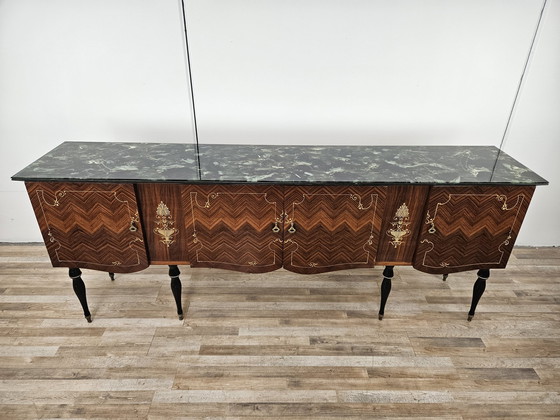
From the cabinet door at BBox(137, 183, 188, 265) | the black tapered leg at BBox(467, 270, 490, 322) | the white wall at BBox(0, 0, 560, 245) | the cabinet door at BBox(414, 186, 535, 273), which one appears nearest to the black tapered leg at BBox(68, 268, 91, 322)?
the cabinet door at BBox(137, 183, 188, 265)

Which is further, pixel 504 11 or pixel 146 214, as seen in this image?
pixel 504 11

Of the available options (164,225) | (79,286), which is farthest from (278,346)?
(79,286)

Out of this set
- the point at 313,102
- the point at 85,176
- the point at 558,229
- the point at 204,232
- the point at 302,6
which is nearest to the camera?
the point at 85,176

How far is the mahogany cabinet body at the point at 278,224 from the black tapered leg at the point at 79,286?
66mm

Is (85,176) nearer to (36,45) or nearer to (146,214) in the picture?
(146,214)

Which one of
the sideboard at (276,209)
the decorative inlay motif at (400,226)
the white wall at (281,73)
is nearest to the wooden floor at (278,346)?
the sideboard at (276,209)

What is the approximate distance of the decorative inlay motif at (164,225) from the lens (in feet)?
5.85

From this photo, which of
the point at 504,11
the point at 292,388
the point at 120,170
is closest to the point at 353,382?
the point at 292,388

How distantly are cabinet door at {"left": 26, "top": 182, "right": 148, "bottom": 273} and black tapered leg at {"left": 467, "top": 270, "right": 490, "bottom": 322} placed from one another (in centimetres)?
177

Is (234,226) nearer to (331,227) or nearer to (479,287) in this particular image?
(331,227)

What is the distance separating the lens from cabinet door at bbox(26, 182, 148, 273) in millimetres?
1732

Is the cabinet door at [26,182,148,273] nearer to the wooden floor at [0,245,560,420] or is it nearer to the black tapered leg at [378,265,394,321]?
the wooden floor at [0,245,560,420]

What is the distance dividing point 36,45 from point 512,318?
3.18 m

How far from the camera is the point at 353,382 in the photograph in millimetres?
1815
